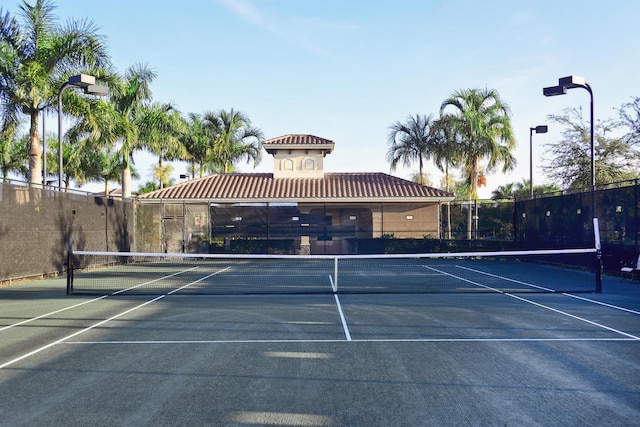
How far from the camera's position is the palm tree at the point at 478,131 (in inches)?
1246

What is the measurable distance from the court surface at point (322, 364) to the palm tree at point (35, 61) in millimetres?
10472

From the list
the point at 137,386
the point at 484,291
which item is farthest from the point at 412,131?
the point at 137,386

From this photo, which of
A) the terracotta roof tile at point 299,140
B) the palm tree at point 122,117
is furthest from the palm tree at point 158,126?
the terracotta roof tile at point 299,140

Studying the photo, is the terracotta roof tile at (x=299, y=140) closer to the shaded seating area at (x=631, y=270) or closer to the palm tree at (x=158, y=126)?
the palm tree at (x=158, y=126)

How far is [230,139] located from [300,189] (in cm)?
1349

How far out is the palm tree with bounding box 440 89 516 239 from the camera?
3164cm

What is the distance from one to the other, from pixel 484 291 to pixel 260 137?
32067mm

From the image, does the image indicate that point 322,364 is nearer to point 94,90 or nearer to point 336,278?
point 336,278

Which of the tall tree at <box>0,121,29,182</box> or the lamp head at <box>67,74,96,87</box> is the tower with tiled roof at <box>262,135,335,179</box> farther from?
the tall tree at <box>0,121,29,182</box>

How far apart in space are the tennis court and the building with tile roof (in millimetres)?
16345

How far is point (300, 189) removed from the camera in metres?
31.1

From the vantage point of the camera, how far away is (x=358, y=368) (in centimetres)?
643

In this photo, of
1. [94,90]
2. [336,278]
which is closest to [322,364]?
[336,278]

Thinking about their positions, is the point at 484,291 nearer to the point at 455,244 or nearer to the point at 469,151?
the point at 455,244
